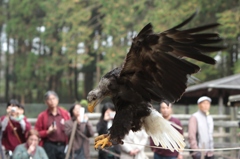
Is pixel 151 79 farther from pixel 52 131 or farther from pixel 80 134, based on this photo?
pixel 80 134

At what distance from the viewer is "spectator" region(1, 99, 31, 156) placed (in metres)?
7.30

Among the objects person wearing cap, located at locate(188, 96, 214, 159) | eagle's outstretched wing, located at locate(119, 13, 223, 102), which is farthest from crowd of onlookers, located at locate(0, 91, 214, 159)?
eagle's outstretched wing, located at locate(119, 13, 223, 102)

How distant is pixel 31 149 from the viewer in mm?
7023

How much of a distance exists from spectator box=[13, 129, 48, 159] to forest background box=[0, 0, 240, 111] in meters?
10.8

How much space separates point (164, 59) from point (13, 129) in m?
3.48

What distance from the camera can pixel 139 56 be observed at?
14.9 ft

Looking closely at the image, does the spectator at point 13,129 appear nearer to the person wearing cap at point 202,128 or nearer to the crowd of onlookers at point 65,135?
the crowd of onlookers at point 65,135

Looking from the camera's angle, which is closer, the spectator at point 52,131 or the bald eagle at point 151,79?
the bald eagle at point 151,79

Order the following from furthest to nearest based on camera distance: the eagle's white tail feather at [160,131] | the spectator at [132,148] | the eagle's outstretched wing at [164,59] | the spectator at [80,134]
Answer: the spectator at [80,134]
the spectator at [132,148]
the eagle's white tail feather at [160,131]
the eagle's outstretched wing at [164,59]

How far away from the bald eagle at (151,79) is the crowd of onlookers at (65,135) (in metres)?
2.07

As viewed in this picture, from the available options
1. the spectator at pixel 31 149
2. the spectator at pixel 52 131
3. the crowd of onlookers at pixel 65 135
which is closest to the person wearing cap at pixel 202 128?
the crowd of onlookers at pixel 65 135

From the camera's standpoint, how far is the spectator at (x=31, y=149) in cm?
698

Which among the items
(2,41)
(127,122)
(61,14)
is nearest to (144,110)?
(127,122)

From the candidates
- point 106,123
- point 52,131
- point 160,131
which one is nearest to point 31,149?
point 52,131
